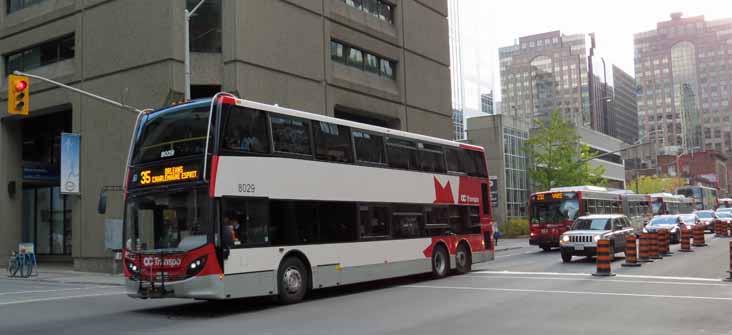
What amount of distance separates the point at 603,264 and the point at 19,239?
30773mm

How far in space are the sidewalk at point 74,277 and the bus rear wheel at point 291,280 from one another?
1079cm

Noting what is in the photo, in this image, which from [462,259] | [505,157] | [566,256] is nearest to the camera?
[462,259]

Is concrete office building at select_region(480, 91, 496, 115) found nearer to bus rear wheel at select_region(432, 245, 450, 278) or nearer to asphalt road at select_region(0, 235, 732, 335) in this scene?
bus rear wheel at select_region(432, 245, 450, 278)

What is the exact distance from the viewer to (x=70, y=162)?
2891 centimetres

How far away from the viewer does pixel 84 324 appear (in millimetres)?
11727

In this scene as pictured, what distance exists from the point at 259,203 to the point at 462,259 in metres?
9.07

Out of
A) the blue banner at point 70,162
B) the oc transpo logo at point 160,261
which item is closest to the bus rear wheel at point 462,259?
the oc transpo logo at point 160,261

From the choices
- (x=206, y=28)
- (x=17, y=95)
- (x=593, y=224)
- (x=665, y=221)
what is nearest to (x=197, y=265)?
(x=17, y=95)

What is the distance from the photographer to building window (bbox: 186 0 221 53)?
27.4 metres

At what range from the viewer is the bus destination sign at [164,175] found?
1235 centimetres

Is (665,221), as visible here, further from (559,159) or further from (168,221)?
(168,221)

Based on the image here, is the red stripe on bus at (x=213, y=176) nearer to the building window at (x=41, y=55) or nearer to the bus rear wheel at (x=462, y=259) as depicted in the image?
the bus rear wheel at (x=462, y=259)

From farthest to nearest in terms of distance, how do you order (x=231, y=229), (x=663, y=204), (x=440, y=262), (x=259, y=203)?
(x=663, y=204), (x=440, y=262), (x=259, y=203), (x=231, y=229)

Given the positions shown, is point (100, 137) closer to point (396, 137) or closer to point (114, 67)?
point (114, 67)
